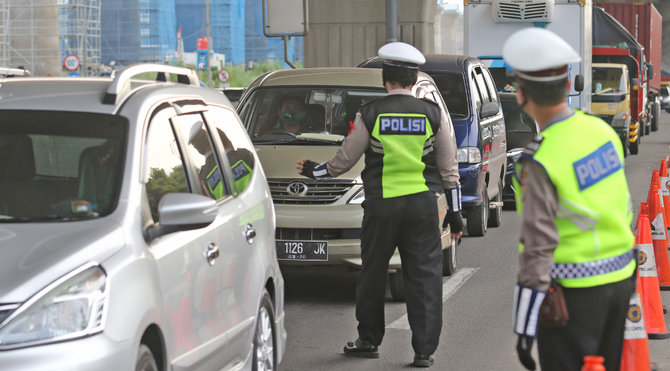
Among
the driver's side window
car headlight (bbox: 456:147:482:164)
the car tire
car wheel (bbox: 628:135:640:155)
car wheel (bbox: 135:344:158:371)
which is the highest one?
the driver's side window

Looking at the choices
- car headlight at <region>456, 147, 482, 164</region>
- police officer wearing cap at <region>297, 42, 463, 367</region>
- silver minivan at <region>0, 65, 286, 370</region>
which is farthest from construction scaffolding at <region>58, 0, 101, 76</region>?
silver minivan at <region>0, 65, 286, 370</region>

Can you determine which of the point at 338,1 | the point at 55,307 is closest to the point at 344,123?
the point at 55,307

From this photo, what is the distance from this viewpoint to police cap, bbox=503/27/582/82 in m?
3.76

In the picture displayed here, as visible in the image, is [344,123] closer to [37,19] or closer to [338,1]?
[338,1]

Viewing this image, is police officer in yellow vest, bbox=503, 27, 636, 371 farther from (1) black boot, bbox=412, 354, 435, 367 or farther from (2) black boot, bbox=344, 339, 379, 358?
(2) black boot, bbox=344, 339, 379, 358

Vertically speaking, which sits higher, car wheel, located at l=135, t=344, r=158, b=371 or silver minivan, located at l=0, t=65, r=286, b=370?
silver minivan, located at l=0, t=65, r=286, b=370

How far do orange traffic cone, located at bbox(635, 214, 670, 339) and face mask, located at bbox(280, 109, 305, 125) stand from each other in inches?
126

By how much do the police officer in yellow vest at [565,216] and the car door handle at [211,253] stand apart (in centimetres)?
156

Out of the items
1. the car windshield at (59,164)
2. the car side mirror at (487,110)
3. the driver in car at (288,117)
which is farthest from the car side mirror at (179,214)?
the car side mirror at (487,110)

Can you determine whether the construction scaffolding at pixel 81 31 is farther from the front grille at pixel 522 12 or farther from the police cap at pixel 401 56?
the police cap at pixel 401 56

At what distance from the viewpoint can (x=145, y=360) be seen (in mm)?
4191

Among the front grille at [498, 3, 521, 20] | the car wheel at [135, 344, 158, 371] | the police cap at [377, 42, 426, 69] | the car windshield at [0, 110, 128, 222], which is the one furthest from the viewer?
the front grille at [498, 3, 521, 20]

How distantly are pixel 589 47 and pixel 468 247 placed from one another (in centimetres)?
1182

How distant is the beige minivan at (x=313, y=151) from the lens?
8.80 m
